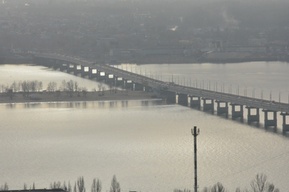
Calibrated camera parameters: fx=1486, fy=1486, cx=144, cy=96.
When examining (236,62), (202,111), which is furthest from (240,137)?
(236,62)

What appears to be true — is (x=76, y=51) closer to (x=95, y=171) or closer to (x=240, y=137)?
(x=240, y=137)

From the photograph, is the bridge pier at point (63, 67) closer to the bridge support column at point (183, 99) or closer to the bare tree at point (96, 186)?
the bridge support column at point (183, 99)

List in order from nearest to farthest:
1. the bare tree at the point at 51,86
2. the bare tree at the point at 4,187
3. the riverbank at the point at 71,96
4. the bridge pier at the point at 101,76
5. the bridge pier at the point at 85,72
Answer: the bare tree at the point at 4,187, the riverbank at the point at 71,96, the bare tree at the point at 51,86, the bridge pier at the point at 101,76, the bridge pier at the point at 85,72

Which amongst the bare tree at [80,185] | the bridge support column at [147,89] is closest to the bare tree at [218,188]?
the bare tree at [80,185]

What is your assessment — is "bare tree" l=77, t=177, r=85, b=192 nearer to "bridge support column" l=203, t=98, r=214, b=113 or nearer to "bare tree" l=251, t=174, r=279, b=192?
"bare tree" l=251, t=174, r=279, b=192

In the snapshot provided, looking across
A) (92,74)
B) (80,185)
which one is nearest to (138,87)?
(92,74)

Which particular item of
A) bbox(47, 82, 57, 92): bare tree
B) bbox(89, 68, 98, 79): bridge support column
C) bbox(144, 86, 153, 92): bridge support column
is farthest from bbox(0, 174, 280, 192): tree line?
bbox(89, 68, 98, 79): bridge support column

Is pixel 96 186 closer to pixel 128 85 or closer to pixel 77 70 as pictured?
pixel 128 85
